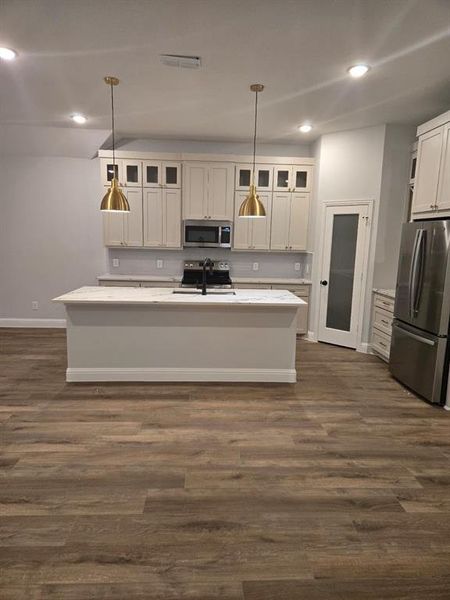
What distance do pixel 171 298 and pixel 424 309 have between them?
2.49 m

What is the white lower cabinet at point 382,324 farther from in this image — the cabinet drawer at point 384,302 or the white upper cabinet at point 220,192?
the white upper cabinet at point 220,192

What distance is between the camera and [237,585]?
1.61m

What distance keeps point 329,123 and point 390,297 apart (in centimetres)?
236

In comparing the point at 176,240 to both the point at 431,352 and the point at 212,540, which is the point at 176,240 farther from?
the point at 212,540

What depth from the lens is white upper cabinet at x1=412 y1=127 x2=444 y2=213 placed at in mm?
3578

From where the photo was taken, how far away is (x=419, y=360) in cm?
358

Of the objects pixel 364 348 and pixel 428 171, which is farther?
pixel 364 348

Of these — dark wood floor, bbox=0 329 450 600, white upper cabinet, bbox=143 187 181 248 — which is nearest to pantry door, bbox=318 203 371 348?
dark wood floor, bbox=0 329 450 600

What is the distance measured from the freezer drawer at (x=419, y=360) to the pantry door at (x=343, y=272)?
106cm

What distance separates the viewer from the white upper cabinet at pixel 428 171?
141 inches

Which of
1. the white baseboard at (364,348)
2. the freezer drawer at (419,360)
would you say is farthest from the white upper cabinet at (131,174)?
the freezer drawer at (419,360)

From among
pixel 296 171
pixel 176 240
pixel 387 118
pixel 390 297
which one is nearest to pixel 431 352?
pixel 390 297

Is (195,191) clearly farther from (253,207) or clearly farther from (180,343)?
(180,343)

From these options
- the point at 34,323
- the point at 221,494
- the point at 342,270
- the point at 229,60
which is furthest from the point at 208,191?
the point at 221,494
